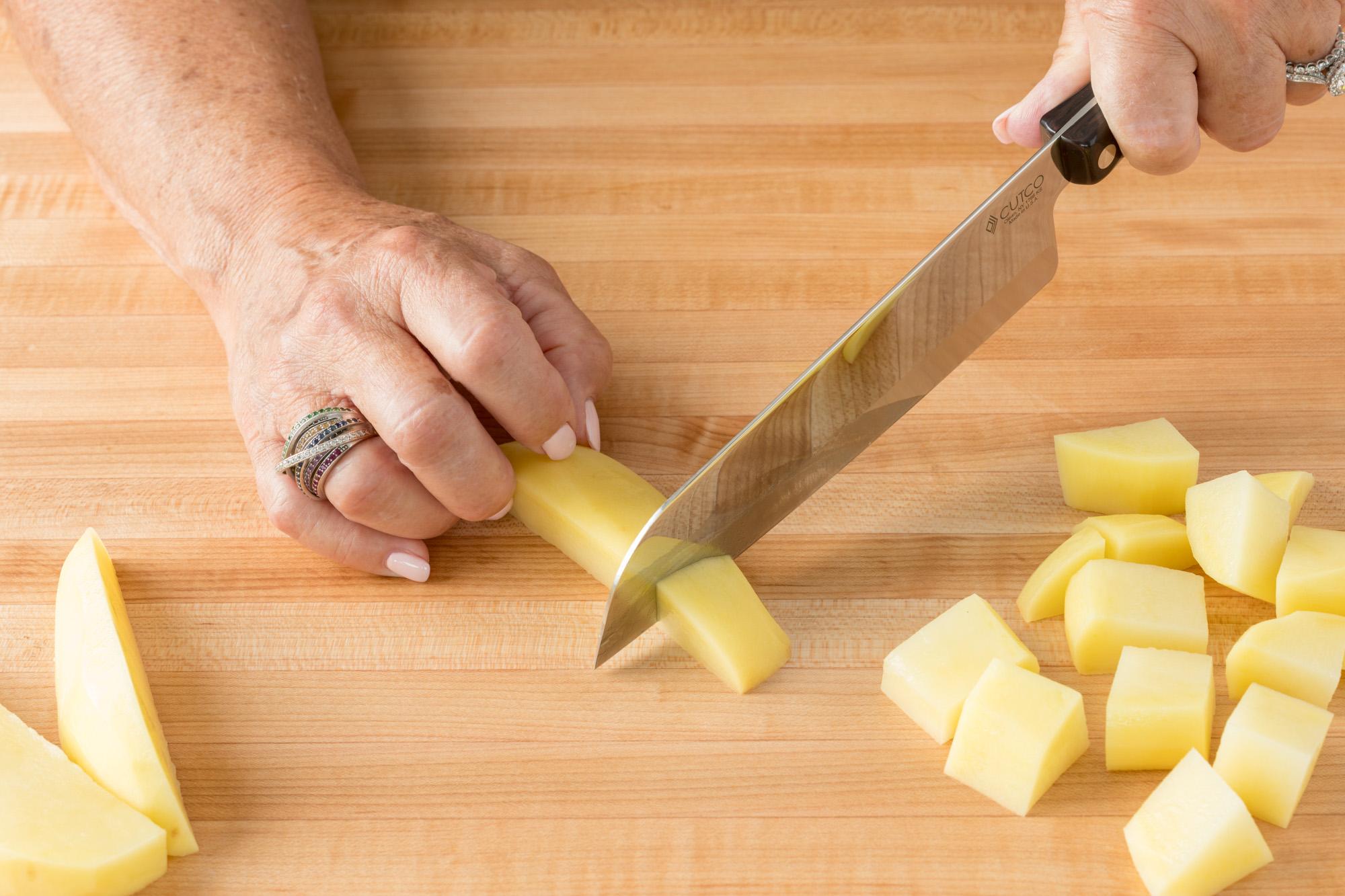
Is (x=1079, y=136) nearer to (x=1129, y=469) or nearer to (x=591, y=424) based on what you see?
(x=1129, y=469)

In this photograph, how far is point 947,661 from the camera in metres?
1.28

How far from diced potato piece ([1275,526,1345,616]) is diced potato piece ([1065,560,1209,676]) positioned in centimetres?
9

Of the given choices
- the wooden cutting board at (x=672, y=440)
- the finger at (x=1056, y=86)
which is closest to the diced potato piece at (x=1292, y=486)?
the wooden cutting board at (x=672, y=440)

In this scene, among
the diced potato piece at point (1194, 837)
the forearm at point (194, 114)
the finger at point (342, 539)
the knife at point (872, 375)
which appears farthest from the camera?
the forearm at point (194, 114)

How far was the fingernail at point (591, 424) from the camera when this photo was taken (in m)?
1.53

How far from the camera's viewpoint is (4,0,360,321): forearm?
170 cm

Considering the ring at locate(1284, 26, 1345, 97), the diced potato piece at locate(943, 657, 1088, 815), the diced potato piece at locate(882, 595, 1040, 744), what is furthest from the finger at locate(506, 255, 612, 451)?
the ring at locate(1284, 26, 1345, 97)

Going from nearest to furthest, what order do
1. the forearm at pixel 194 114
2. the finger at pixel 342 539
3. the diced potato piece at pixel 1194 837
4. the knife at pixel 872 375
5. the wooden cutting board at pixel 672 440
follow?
the diced potato piece at pixel 1194 837, the wooden cutting board at pixel 672 440, the knife at pixel 872 375, the finger at pixel 342 539, the forearm at pixel 194 114

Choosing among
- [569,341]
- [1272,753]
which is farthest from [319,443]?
[1272,753]

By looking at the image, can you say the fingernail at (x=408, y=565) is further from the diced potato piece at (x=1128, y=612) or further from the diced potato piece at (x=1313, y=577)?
the diced potato piece at (x=1313, y=577)

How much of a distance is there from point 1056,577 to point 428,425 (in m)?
0.74

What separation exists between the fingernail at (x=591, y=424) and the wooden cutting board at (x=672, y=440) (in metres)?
0.07

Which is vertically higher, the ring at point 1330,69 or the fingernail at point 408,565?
the ring at point 1330,69

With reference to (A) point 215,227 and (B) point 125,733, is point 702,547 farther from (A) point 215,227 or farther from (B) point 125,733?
(A) point 215,227
